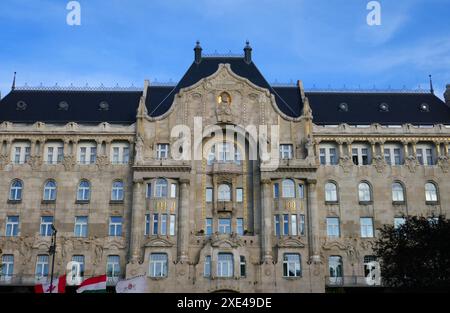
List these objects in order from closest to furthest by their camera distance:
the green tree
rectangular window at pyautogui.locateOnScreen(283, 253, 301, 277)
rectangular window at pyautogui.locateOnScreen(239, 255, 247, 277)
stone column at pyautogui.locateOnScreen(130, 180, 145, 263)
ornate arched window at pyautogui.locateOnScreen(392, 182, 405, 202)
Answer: the green tree, rectangular window at pyautogui.locateOnScreen(239, 255, 247, 277), rectangular window at pyautogui.locateOnScreen(283, 253, 301, 277), stone column at pyautogui.locateOnScreen(130, 180, 145, 263), ornate arched window at pyautogui.locateOnScreen(392, 182, 405, 202)

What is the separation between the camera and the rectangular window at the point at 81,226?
60.0m

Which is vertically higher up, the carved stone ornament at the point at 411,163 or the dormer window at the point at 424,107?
the dormer window at the point at 424,107

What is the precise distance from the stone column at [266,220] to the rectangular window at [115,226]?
48.5ft

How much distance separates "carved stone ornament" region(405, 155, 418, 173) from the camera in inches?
2480

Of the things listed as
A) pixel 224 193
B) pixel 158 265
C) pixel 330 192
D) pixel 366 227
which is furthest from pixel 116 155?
pixel 366 227

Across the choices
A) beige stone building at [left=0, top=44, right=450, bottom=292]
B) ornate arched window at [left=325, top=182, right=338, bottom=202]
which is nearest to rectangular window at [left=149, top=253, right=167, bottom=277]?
beige stone building at [left=0, top=44, right=450, bottom=292]

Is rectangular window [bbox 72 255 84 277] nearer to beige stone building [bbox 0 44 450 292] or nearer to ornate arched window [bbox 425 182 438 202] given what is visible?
beige stone building [bbox 0 44 450 292]

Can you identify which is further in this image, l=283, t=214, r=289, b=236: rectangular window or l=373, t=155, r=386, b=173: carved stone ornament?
l=373, t=155, r=386, b=173: carved stone ornament

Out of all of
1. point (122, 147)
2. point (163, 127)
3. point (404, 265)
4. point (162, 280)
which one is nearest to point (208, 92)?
point (163, 127)

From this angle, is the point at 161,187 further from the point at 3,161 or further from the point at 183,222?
the point at 3,161

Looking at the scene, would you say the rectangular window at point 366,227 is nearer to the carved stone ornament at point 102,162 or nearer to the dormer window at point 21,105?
the carved stone ornament at point 102,162

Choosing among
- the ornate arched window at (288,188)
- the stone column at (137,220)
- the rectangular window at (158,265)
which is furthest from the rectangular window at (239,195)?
the stone column at (137,220)

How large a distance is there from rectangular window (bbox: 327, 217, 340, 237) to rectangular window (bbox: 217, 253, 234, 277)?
11253 mm

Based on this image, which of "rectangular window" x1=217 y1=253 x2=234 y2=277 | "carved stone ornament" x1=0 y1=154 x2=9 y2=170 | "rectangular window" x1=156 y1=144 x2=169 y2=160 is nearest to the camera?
"rectangular window" x1=217 y1=253 x2=234 y2=277
